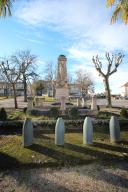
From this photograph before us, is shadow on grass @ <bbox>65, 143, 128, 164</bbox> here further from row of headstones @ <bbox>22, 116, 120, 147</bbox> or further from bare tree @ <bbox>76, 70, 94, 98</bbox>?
bare tree @ <bbox>76, 70, 94, 98</bbox>

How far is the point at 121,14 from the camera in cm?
1039

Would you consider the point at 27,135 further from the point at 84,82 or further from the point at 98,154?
the point at 84,82

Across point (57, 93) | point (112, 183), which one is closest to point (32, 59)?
point (57, 93)

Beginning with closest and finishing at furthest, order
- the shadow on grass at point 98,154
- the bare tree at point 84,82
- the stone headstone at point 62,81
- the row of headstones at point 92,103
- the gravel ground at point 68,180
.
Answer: the gravel ground at point 68,180 → the shadow on grass at point 98,154 → the row of headstones at point 92,103 → the stone headstone at point 62,81 → the bare tree at point 84,82

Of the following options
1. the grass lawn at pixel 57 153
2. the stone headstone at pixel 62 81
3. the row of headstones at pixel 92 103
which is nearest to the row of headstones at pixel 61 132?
the grass lawn at pixel 57 153

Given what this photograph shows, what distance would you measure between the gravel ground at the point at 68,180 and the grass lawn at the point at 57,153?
0.50m

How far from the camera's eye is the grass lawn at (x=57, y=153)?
748cm

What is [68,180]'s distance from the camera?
6.21m

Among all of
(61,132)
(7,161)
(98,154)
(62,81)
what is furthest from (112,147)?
(62,81)

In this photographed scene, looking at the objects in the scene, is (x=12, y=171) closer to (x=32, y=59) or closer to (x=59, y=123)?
(x=59, y=123)

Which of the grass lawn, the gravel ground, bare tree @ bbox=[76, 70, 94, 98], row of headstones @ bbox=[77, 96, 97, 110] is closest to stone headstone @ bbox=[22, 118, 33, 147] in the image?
the grass lawn

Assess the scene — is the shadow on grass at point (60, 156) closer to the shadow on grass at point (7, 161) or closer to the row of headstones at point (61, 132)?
the row of headstones at point (61, 132)

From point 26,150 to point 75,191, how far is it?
125 inches

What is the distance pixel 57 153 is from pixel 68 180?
79.6 inches
